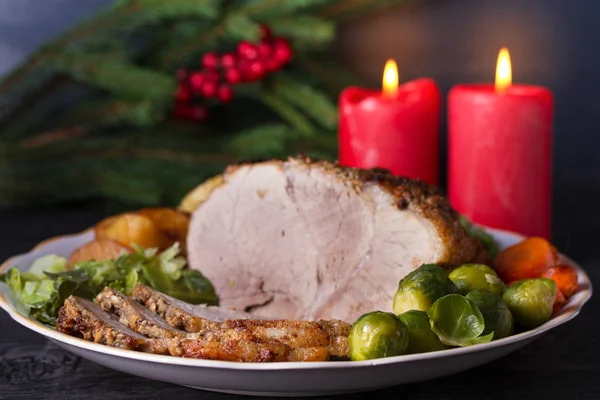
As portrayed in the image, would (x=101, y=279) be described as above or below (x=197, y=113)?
below

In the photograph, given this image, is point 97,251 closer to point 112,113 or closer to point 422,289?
point 422,289

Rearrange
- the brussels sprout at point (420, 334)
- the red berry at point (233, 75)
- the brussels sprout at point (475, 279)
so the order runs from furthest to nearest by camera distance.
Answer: the red berry at point (233, 75), the brussels sprout at point (475, 279), the brussels sprout at point (420, 334)

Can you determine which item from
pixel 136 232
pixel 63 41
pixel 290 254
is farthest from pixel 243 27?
pixel 290 254

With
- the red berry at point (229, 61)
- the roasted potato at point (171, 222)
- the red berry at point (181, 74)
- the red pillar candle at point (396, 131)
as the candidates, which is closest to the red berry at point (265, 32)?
the red berry at point (229, 61)

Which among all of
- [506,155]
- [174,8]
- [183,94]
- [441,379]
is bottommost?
[441,379]

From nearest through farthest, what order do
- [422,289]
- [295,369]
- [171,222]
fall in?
[295,369] < [422,289] < [171,222]

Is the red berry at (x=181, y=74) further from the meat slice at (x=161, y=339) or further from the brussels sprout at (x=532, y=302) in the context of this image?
the brussels sprout at (x=532, y=302)

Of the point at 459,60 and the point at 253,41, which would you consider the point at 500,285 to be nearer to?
the point at 253,41
